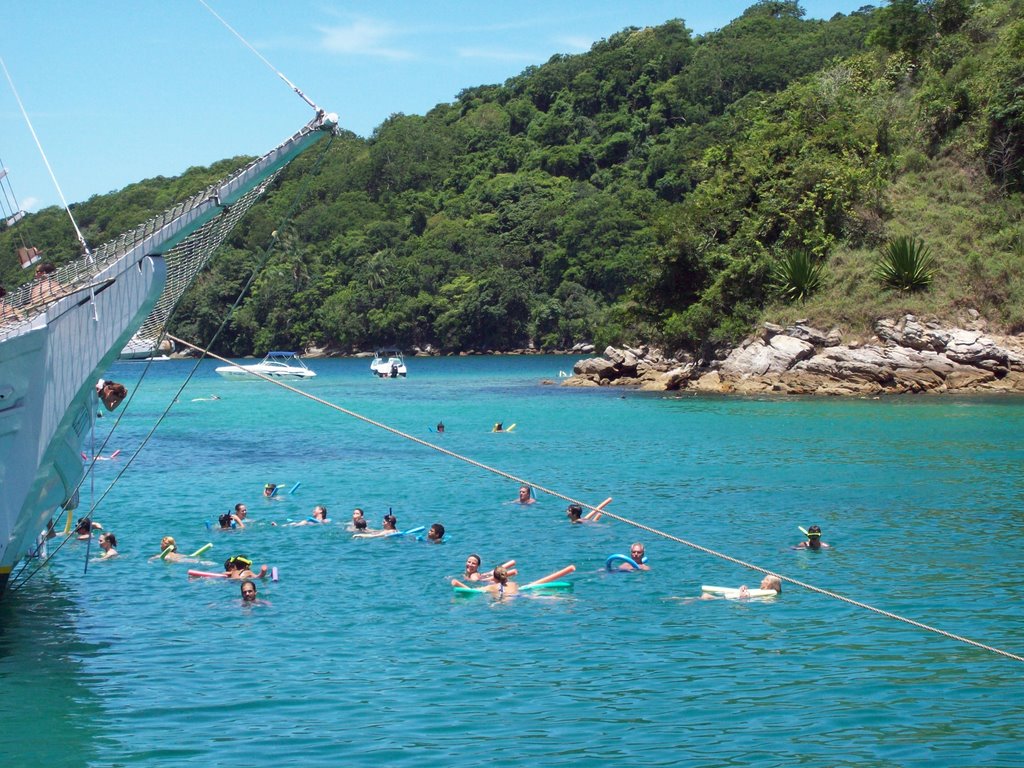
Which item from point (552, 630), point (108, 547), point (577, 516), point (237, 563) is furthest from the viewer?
point (577, 516)

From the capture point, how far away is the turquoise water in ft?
40.0

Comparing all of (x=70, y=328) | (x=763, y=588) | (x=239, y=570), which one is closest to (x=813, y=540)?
(x=763, y=588)

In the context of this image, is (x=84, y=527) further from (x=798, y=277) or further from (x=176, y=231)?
(x=798, y=277)

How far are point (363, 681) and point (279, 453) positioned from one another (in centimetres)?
2719

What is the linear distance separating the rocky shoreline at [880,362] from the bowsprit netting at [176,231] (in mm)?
40435

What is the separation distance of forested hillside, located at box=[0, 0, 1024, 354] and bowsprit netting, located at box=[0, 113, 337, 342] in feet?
139

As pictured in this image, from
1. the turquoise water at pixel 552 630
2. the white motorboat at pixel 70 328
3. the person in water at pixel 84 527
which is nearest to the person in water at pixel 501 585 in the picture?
the turquoise water at pixel 552 630

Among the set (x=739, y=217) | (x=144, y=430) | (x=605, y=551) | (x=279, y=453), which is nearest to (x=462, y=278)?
(x=739, y=217)

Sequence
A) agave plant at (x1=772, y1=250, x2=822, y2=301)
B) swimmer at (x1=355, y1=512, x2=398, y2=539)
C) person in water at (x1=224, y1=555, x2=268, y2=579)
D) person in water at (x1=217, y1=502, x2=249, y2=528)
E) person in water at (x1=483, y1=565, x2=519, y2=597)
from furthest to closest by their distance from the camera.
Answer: agave plant at (x1=772, y1=250, x2=822, y2=301) → person in water at (x1=217, y1=502, x2=249, y2=528) → swimmer at (x1=355, y1=512, x2=398, y2=539) → person in water at (x1=224, y1=555, x2=268, y2=579) → person in water at (x1=483, y1=565, x2=519, y2=597)

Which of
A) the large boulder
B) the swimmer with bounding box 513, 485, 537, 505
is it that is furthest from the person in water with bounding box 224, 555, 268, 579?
the large boulder

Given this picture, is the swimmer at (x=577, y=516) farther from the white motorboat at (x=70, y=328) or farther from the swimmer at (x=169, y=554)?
the white motorboat at (x=70, y=328)

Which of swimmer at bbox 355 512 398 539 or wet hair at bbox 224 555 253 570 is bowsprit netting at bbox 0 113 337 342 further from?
swimmer at bbox 355 512 398 539

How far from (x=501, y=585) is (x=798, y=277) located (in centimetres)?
4268

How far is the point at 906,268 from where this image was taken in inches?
2141
